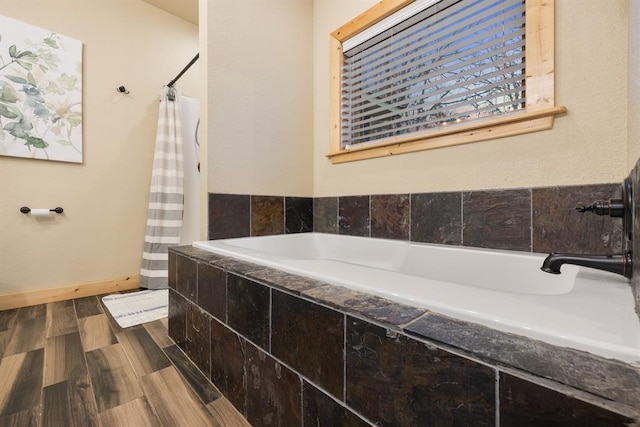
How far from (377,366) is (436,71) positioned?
1.48 m

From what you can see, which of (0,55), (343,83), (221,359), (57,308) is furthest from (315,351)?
(0,55)

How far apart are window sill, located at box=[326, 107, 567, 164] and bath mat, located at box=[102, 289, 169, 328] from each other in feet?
5.29

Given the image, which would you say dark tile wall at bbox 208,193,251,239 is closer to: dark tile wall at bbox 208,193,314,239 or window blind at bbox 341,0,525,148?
dark tile wall at bbox 208,193,314,239

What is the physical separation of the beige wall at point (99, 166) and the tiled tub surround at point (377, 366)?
5.83ft

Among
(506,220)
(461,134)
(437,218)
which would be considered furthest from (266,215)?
(506,220)

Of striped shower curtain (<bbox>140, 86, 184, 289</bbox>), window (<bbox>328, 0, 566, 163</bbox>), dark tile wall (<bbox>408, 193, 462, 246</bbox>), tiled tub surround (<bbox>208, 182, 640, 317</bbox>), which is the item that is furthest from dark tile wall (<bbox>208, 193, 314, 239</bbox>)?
striped shower curtain (<bbox>140, 86, 184, 289</bbox>)

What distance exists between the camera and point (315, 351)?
0.61 metres

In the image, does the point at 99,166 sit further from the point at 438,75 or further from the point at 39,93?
the point at 438,75

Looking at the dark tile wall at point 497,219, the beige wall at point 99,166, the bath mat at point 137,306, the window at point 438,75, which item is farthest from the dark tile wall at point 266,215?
the beige wall at point 99,166

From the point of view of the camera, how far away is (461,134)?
1.29 metres

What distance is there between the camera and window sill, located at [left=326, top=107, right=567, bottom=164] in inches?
42.6

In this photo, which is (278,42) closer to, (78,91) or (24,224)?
(78,91)

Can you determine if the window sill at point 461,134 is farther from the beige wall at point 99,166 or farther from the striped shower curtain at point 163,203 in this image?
the beige wall at point 99,166

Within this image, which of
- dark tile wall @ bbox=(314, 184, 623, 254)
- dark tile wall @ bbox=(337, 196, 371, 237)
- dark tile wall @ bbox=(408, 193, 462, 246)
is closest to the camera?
dark tile wall @ bbox=(314, 184, 623, 254)
